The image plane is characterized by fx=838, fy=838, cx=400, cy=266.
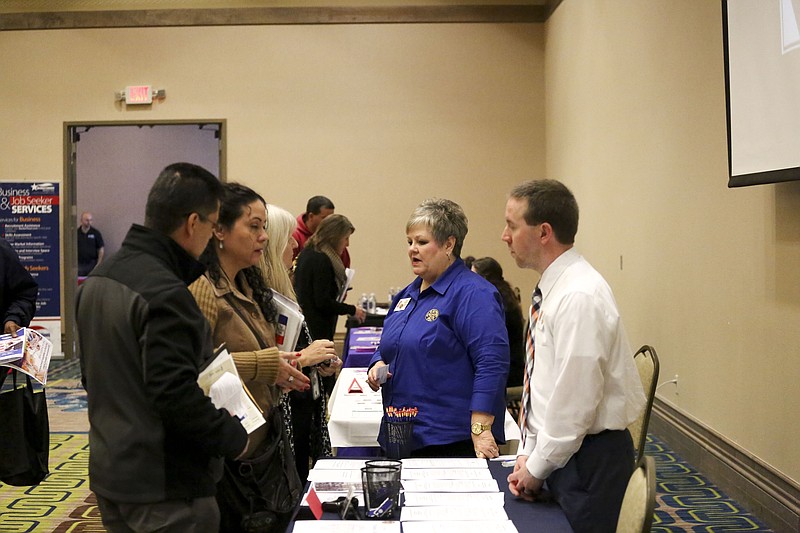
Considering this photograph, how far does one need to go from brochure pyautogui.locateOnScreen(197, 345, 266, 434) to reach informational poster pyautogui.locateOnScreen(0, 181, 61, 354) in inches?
346

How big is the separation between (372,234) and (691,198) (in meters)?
5.42

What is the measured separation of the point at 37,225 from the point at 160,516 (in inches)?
356

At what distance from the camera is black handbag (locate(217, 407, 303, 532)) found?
2.41m

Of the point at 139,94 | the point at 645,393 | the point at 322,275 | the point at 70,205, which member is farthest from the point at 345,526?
the point at 70,205

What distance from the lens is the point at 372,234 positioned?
9.96 meters

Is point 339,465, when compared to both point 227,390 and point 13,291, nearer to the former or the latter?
point 227,390

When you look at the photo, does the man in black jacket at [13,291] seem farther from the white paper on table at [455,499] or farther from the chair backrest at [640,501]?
the chair backrest at [640,501]

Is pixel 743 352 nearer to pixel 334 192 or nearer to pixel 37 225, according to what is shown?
pixel 334 192

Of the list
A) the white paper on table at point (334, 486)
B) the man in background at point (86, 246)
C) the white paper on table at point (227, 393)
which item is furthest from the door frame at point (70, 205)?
the white paper on table at point (227, 393)

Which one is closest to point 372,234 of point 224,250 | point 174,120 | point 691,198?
point 174,120

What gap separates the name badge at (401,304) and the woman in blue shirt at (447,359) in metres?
0.08

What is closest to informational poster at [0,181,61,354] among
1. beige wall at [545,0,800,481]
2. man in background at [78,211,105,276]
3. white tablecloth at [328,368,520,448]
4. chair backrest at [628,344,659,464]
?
man in background at [78,211,105,276]

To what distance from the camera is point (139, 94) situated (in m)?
10.0

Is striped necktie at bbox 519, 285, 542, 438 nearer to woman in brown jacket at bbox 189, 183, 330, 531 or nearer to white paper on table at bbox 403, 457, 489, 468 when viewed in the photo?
white paper on table at bbox 403, 457, 489, 468
